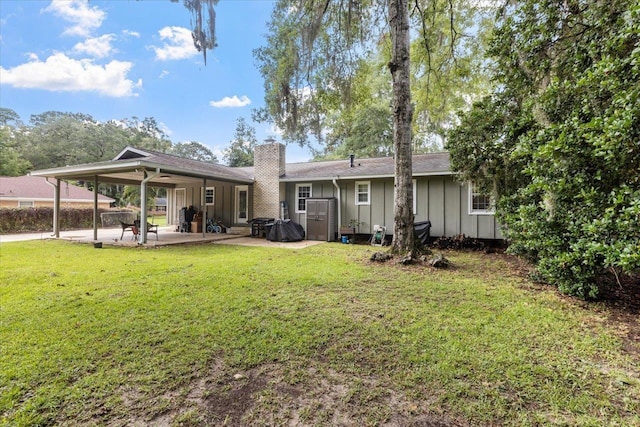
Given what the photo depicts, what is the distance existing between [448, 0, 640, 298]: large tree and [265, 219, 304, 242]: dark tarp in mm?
6681

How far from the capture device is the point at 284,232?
1055 cm

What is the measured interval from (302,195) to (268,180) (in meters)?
1.56

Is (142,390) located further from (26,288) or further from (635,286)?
(635,286)

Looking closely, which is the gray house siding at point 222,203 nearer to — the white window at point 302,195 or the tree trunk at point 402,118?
the white window at point 302,195

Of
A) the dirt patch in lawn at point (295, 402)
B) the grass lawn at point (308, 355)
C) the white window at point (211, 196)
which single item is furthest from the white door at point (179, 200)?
the dirt patch in lawn at point (295, 402)

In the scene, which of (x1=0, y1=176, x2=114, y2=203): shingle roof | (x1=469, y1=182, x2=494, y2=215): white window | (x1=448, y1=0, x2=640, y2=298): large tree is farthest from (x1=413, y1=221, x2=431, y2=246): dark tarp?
(x1=0, y1=176, x2=114, y2=203): shingle roof

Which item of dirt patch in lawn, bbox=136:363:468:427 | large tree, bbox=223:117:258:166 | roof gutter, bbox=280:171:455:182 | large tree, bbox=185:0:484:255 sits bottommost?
dirt patch in lawn, bbox=136:363:468:427

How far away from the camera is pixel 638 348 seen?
2652mm

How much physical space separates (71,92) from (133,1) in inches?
1401

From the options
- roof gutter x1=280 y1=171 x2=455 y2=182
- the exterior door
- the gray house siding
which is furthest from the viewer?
the gray house siding

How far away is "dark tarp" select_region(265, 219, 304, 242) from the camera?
415 inches

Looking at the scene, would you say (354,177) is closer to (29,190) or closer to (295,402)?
(295,402)

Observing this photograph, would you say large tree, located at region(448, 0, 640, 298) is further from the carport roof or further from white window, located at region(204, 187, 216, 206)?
white window, located at region(204, 187, 216, 206)

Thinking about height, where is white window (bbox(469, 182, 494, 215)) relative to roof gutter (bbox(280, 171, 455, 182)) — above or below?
below
